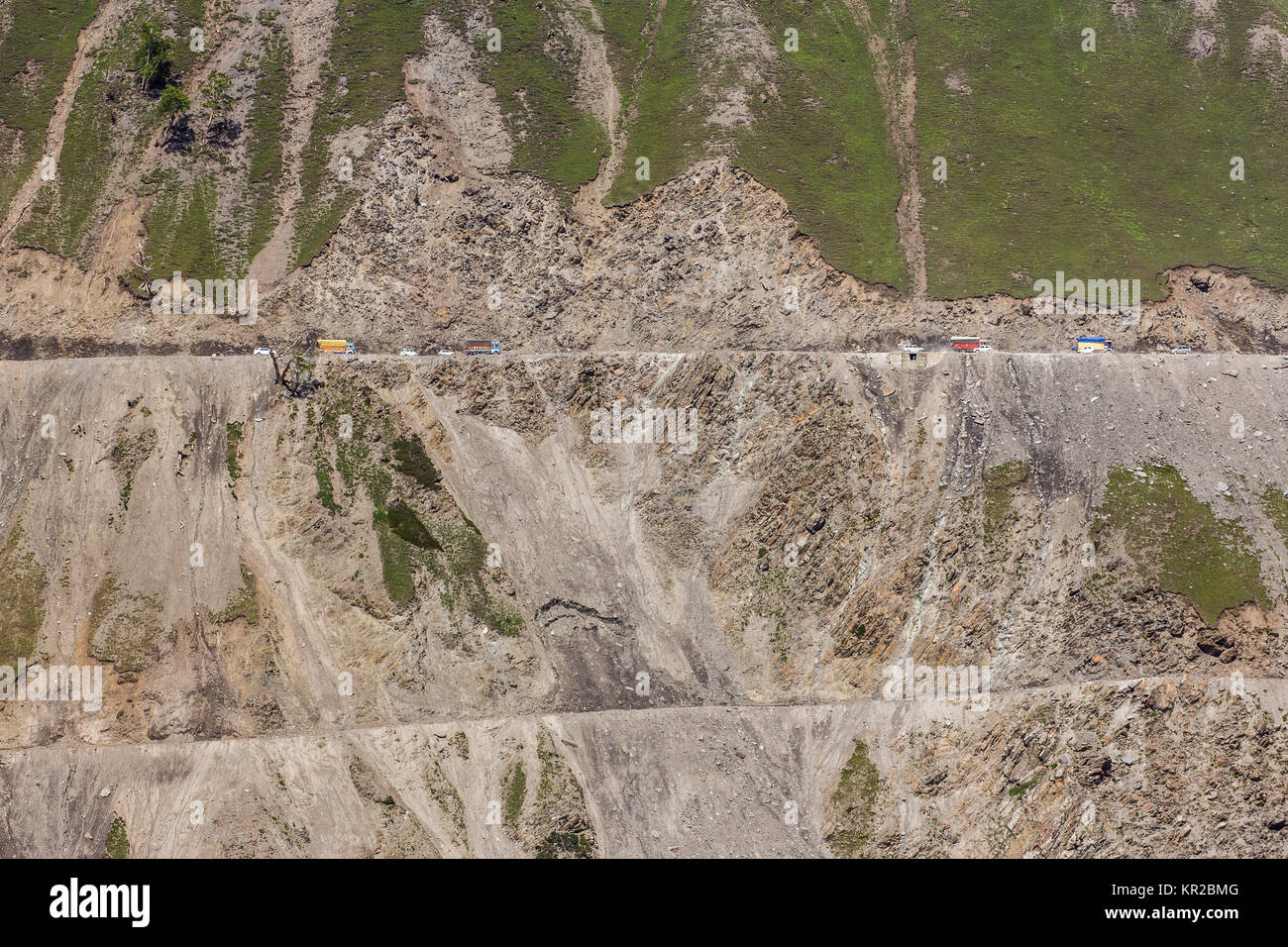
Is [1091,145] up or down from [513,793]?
up

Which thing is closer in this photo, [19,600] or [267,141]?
[19,600]

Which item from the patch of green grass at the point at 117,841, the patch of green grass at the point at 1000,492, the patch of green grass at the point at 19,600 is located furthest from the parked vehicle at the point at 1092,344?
the patch of green grass at the point at 19,600

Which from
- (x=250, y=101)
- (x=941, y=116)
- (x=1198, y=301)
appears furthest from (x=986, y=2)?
(x=250, y=101)

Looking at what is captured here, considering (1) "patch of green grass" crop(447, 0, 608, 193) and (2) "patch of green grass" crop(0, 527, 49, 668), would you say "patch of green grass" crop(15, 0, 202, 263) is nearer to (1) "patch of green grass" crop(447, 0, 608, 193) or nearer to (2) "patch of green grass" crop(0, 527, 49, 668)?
(2) "patch of green grass" crop(0, 527, 49, 668)

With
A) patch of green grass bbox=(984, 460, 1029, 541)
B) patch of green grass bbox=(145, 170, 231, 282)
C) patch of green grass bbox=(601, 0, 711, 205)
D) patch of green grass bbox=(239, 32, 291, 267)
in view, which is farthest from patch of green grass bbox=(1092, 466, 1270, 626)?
patch of green grass bbox=(145, 170, 231, 282)

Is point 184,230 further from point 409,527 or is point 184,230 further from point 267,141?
point 409,527

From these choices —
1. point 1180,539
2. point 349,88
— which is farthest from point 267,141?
point 1180,539
